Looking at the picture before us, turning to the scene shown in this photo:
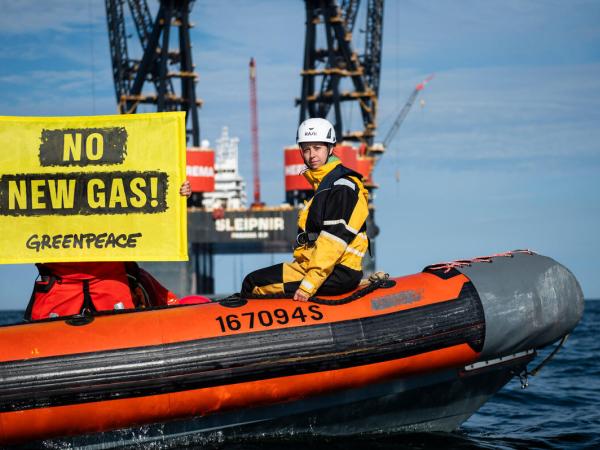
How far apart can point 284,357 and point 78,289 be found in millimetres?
1808

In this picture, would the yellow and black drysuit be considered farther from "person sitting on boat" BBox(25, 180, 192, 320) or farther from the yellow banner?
"person sitting on boat" BBox(25, 180, 192, 320)

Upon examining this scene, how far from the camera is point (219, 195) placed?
52562 mm

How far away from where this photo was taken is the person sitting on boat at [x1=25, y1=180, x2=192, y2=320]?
6785 mm

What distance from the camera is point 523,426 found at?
7.87m

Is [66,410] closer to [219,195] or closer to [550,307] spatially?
[550,307]

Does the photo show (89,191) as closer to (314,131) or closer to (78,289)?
(78,289)

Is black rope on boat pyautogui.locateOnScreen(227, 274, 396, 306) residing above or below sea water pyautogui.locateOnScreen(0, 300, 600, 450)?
above

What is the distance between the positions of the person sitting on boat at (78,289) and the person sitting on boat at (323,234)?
3.07 ft

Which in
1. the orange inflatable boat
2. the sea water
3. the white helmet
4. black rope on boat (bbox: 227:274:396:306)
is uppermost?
the white helmet

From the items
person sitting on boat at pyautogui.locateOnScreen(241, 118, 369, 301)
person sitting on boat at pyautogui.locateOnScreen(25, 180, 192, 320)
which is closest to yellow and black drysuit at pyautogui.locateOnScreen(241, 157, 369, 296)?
person sitting on boat at pyautogui.locateOnScreen(241, 118, 369, 301)

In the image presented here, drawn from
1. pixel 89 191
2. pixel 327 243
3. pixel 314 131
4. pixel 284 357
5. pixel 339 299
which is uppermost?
pixel 314 131

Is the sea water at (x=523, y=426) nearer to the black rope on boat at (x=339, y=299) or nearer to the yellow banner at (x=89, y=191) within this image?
the black rope on boat at (x=339, y=299)

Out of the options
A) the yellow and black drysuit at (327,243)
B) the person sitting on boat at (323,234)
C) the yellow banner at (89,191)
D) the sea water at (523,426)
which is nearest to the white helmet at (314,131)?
the person sitting on boat at (323,234)

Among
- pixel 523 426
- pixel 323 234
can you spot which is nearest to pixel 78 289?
pixel 323 234
